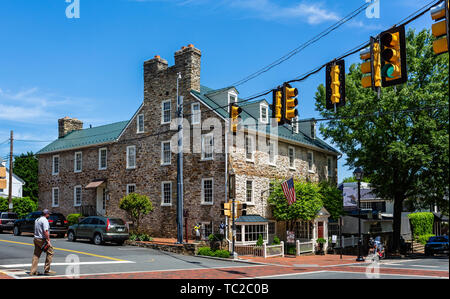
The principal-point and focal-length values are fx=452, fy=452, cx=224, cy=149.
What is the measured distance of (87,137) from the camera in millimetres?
41406

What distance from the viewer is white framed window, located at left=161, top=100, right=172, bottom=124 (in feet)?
108

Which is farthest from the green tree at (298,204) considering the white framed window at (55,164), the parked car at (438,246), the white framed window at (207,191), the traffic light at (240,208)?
the white framed window at (55,164)

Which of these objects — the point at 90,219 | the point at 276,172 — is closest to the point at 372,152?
the point at 276,172

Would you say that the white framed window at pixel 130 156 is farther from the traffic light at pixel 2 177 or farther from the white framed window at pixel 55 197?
the traffic light at pixel 2 177

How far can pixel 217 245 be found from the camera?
25953 mm

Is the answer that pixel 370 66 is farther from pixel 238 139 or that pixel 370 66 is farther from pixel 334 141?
pixel 334 141

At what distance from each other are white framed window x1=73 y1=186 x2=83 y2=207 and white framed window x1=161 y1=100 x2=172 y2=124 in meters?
11.7

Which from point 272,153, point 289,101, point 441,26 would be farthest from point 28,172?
point 441,26

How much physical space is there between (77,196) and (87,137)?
5.50 meters

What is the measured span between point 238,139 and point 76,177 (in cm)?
1724

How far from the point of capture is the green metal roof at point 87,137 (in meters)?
38.9

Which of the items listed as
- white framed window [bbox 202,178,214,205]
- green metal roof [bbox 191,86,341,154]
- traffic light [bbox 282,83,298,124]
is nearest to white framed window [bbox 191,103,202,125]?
green metal roof [bbox 191,86,341,154]

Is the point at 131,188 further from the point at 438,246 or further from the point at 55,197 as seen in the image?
the point at 438,246

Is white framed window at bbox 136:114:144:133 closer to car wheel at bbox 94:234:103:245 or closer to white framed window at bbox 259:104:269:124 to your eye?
white framed window at bbox 259:104:269:124
